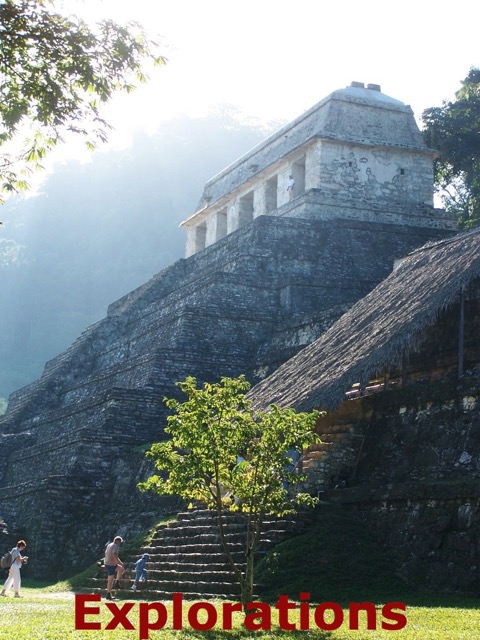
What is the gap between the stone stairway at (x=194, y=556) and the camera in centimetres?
1092

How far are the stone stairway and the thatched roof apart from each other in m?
1.48

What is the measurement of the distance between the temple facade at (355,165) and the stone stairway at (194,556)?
10765 mm

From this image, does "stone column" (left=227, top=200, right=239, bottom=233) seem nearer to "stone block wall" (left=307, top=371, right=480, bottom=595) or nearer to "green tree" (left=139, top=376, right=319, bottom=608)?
"stone block wall" (left=307, top=371, right=480, bottom=595)

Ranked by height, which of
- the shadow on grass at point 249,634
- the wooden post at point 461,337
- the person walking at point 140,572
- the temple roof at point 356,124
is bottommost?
the shadow on grass at point 249,634

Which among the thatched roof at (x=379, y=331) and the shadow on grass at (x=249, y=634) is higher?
the thatched roof at (x=379, y=331)

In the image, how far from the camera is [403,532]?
10523 mm

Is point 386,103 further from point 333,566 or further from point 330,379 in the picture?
point 333,566

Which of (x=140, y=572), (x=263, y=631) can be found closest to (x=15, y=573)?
(x=140, y=572)

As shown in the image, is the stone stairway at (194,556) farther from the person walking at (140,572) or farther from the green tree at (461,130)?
the green tree at (461,130)

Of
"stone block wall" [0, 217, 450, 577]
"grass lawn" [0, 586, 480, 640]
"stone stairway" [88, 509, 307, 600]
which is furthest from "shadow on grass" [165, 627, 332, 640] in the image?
"stone block wall" [0, 217, 450, 577]

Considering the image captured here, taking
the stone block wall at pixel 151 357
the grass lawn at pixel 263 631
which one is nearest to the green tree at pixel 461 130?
the stone block wall at pixel 151 357

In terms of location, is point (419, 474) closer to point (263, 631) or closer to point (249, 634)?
point (263, 631)

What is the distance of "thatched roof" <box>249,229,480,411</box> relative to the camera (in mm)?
11953

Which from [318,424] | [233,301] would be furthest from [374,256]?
[318,424]
